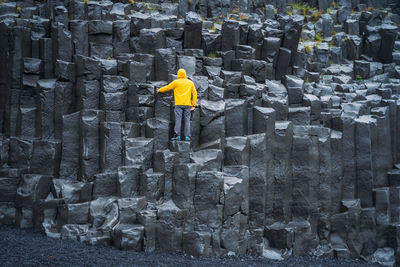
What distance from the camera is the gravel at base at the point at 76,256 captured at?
10.1m

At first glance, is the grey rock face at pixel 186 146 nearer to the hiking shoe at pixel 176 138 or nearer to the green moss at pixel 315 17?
the hiking shoe at pixel 176 138

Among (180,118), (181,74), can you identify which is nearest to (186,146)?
(180,118)

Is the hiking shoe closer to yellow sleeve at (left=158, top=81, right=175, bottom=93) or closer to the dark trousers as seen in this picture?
the dark trousers

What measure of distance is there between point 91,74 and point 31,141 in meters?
2.78

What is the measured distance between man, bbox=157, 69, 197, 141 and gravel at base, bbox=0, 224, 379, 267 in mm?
3399

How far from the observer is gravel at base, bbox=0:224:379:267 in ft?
33.2

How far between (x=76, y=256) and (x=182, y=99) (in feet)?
16.0

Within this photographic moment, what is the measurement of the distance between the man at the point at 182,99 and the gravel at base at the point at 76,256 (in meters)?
3.40

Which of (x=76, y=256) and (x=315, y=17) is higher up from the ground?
(x=315, y=17)

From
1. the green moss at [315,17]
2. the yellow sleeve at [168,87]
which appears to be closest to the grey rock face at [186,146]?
the yellow sleeve at [168,87]

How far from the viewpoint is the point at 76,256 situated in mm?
10438

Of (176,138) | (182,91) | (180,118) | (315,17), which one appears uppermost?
(315,17)

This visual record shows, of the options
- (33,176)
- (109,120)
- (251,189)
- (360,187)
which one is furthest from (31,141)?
(360,187)

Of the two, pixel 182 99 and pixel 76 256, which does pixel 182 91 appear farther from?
pixel 76 256
